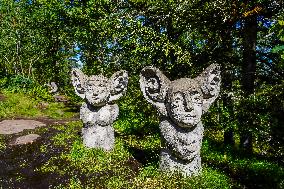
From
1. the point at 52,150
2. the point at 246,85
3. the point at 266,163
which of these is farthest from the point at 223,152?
the point at 52,150

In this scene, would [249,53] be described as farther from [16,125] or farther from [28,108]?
[28,108]

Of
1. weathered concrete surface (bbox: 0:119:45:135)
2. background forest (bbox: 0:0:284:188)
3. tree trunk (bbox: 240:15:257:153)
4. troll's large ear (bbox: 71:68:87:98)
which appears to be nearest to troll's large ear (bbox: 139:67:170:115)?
background forest (bbox: 0:0:284:188)

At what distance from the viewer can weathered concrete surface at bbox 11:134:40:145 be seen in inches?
532

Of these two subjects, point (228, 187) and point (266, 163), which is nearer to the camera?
point (228, 187)

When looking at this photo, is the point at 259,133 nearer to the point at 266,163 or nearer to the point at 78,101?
the point at 266,163

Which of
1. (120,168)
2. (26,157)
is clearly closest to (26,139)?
(26,157)

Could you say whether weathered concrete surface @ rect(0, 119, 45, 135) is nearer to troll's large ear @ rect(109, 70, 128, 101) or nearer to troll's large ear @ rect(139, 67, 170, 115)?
troll's large ear @ rect(109, 70, 128, 101)

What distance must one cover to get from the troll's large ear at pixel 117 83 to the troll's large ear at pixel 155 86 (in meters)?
2.43

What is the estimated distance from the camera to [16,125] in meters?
17.0

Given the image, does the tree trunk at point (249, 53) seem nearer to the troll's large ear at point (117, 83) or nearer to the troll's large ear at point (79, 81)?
the troll's large ear at point (117, 83)

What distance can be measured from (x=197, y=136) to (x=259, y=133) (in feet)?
8.84

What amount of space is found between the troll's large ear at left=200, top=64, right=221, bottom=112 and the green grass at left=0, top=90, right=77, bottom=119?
45.2 feet

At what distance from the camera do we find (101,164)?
1004 cm

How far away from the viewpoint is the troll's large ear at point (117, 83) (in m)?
11.4
